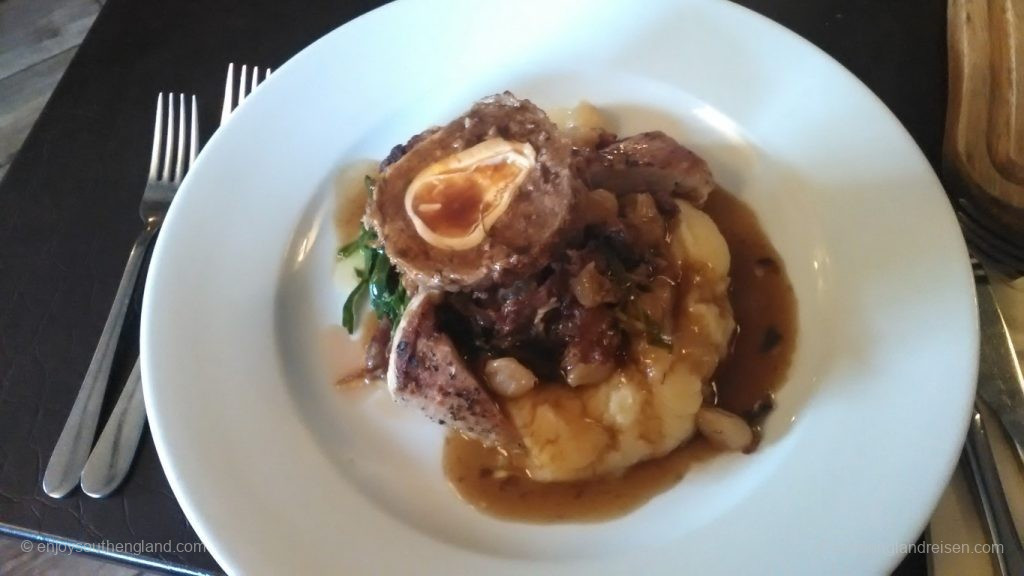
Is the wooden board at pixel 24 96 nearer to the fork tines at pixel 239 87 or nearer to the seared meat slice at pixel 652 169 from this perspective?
the fork tines at pixel 239 87

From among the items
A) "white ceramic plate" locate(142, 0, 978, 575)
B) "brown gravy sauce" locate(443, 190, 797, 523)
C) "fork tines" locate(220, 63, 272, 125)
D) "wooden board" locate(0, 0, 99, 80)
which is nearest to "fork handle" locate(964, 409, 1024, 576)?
"white ceramic plate" locate(142, 0, 978, 575)

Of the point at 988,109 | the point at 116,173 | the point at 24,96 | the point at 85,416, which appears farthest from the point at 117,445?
the point at 24,96

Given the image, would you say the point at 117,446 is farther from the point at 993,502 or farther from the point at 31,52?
the point at 31,52

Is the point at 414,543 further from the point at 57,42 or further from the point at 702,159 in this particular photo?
the point at 57,42

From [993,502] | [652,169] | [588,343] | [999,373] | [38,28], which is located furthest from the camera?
[38,28]

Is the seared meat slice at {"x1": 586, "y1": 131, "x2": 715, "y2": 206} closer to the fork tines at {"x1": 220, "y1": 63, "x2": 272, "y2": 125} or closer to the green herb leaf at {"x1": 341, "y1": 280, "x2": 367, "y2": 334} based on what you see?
the green herb leaf at {"x1": 341, "y1": 280, "x2": 367, "y2": 334}
